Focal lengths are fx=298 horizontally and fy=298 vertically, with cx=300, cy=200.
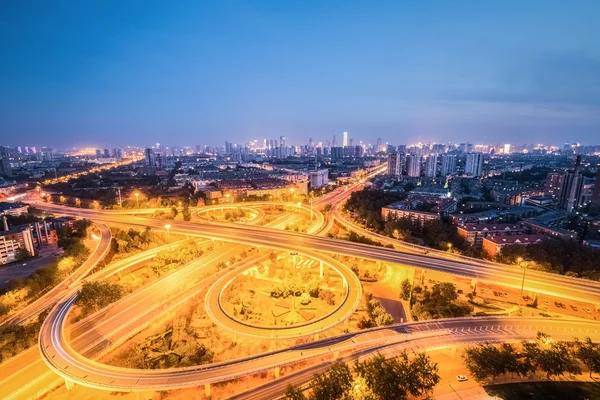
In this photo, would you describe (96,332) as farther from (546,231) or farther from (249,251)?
(546,231)

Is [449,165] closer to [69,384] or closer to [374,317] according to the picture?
[374,317]

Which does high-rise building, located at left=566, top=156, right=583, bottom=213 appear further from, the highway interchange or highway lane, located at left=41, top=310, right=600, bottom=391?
highway lane, located at left=41, top=310, right=600, bottom=391

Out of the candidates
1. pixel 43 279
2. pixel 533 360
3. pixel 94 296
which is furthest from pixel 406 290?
pixel 43 279

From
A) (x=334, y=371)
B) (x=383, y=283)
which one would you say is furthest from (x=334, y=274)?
(x=334, y=371)

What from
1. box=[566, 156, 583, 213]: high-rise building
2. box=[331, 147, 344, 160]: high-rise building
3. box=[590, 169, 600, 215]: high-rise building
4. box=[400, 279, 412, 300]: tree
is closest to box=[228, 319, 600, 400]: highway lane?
box=[400, 279, 412, 300]: tree

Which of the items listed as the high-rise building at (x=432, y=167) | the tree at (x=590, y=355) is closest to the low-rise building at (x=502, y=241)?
the tree at (x=590, y=355)

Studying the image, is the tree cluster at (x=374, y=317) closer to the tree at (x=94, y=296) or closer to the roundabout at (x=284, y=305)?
the roundabout at (x=284, y=305)

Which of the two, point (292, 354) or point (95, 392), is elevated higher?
point (292, 354)
